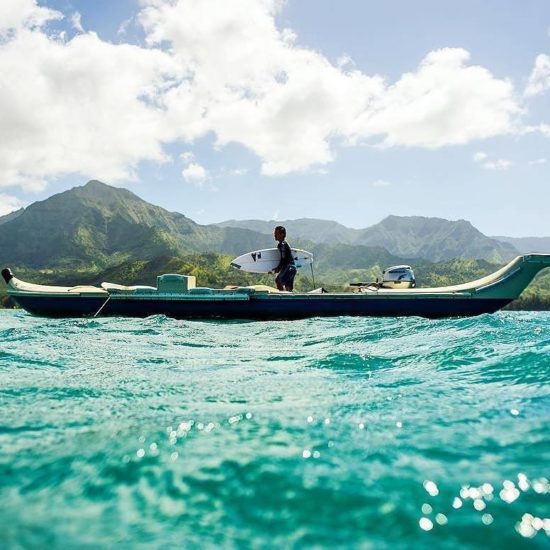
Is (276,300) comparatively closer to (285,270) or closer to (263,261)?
(285,270)

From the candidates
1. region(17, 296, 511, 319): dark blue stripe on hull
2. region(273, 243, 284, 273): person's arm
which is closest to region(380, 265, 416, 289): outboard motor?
region(17, 296, 511, 319): dark blue stripe on hull

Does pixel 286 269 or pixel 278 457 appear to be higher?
pixel 286 269

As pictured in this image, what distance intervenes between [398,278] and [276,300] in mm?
6608

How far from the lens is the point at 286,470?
2.88 metres

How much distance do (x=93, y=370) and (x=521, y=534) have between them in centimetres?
592

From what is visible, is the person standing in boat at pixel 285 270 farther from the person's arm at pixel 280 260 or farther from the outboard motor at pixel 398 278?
the outboard motor at pixel 398 278

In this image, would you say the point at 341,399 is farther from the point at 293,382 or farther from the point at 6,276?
the point at 6,276

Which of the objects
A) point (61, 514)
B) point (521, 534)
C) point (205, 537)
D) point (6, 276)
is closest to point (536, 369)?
point (521, 534)

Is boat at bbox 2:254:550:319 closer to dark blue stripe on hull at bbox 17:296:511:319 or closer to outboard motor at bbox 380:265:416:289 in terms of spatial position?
dark blue stripe on hull at bbox 17:296:511:319

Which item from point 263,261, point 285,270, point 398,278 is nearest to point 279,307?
point 285,270

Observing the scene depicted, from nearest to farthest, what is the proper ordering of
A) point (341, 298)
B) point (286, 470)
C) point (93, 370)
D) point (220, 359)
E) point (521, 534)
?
point (521, 534), point (286, 470), point (93, 370), point (220, 359), point (341, 298)

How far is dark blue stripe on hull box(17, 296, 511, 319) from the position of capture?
1858 centimetres

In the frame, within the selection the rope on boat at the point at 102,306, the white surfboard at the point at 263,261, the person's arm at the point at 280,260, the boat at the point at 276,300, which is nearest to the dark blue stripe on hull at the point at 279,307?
the boat at the point at 276,300

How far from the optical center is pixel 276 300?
1881cm
